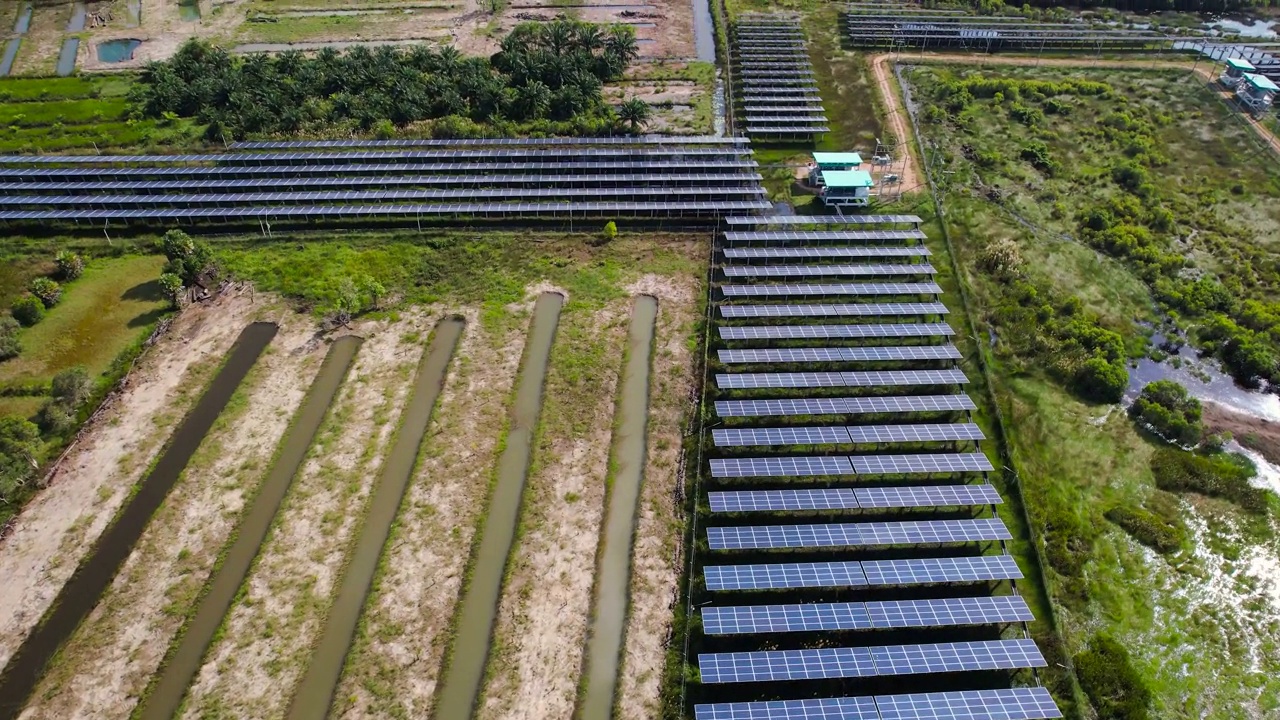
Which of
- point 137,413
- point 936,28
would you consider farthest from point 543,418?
point 936,28

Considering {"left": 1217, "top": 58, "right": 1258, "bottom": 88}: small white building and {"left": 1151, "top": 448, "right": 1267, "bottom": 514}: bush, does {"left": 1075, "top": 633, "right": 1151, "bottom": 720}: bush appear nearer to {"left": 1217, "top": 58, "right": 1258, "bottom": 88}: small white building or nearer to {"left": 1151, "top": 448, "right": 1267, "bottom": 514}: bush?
{"left": 1151, "top": 448, "right": 1267, "bottom": 514}: bush

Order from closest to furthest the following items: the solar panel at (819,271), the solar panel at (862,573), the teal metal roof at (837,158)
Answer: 1. the solar panel at (862,573)
2. the solar panel at (819,271)
3. the teal metal roof at (837,158)

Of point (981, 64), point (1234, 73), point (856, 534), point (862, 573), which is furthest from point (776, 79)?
point (862, 573)

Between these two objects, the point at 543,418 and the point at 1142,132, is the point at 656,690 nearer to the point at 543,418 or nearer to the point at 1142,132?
the point at 543,418

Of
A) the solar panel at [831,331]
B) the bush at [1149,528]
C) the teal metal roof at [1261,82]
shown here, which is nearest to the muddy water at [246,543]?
the solar panel at [831,331]

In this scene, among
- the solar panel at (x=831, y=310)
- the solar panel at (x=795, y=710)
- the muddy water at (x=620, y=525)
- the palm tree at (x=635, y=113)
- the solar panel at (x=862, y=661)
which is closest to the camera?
the solar panel at (x=795, y=710)

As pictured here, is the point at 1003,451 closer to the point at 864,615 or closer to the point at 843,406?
the point at 843,406

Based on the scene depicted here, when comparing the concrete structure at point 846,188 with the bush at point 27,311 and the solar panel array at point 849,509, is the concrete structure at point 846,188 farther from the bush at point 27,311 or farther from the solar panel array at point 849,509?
the bush at point 27,311
